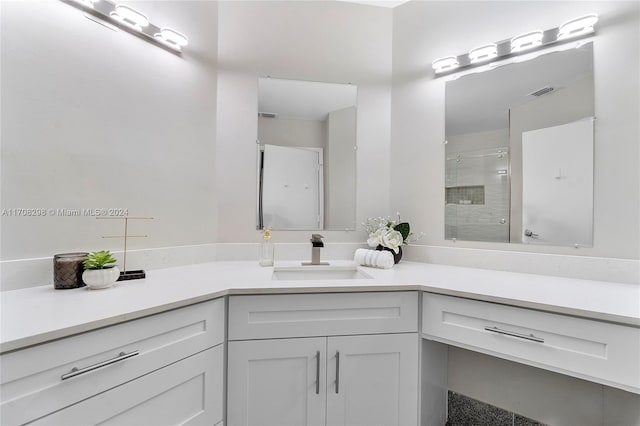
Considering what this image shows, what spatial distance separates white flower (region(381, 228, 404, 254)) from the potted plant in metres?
1.28

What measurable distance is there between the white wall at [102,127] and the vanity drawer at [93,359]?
599mm

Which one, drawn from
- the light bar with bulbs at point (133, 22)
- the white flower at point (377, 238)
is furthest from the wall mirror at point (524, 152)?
the light bar with bulbs at point (133, 22)

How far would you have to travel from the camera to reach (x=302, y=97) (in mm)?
1836

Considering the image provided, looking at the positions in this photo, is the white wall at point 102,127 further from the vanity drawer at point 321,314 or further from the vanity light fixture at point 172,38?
the vanity drawer at point 321,314

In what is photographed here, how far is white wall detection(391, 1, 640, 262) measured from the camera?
122 centimetres

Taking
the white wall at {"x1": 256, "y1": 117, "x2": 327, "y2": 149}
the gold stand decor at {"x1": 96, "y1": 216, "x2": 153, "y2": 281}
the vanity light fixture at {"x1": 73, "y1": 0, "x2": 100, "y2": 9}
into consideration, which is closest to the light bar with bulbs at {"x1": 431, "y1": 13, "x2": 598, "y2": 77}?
the white wall at {"x1": 256, "y1": 117, "x2": 327, "y2": 149}

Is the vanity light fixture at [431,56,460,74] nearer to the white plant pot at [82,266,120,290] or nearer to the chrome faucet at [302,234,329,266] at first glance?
the chrome faucet at [302,234,329,266]

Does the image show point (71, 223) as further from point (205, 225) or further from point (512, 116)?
point (512, 116)

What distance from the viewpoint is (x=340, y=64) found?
189 cm

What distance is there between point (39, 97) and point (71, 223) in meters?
0.49

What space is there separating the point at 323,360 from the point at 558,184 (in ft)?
4.49

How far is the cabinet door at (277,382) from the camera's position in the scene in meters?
1.11

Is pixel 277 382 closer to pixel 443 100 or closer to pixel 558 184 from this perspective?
pixel 558 184

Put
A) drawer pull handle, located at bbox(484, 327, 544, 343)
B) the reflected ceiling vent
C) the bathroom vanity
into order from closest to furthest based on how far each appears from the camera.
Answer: the bathroom vanity, drawer pull handle, located at bbox(484, 327, 544, 343), the reflected ceiling vent
